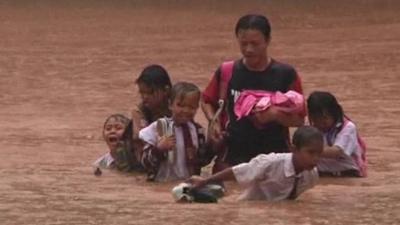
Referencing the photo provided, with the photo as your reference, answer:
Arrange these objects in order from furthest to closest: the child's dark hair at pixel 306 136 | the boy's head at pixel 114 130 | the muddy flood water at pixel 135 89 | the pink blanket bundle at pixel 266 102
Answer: the boy's head at pixel 114 130 → the pink blanket bundle at pixel 266 102 → the child's dark hair at pixel 306 136 → the muddy flood water at pixel 135 89

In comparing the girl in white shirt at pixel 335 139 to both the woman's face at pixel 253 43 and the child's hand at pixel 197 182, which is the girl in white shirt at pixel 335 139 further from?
the child's hand at pixel 197 182

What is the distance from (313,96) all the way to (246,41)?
28.3 inches

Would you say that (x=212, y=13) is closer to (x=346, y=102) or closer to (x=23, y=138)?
(x=346, y=102)

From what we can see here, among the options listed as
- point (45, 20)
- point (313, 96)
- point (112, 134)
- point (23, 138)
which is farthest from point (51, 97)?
point (45, 20)

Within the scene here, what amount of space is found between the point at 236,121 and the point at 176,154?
480mm

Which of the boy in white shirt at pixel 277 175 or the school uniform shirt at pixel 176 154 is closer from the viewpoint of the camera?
A: the boy in white shirt at pixel 277 175

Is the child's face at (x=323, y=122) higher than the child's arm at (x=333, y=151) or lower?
higher

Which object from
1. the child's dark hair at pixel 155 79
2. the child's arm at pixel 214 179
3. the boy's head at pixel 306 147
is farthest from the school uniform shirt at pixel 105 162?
the boy's head at pixel 306 147

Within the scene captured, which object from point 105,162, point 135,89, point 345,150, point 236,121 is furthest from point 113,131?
point 135,89

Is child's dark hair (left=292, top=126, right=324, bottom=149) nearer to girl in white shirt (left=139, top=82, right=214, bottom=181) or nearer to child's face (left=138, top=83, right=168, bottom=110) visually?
girl in white shirt (left=139, top=82, right=214, bottom=181)

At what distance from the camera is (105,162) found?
943 centimetres

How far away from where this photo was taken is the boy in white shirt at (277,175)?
302 inches

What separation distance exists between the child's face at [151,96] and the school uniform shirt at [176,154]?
0.21 m

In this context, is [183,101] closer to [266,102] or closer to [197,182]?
[266,102]
